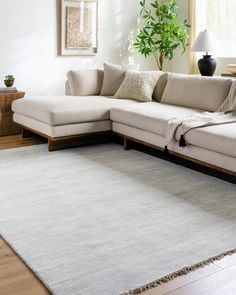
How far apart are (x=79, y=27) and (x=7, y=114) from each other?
1.74m

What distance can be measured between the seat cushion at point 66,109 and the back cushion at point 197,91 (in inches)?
18.4

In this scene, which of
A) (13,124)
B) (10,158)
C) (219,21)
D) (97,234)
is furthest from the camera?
(219,21)

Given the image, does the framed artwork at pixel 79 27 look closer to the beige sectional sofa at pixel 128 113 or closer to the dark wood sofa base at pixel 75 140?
the beige sectional sofa at pixel 128 113

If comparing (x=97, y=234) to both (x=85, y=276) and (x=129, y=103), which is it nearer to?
(x=85, y=276)

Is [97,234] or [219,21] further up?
[219,21]

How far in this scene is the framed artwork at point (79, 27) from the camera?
5.78 m

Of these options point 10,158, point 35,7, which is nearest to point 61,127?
point 10,158

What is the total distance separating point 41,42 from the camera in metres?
5.68

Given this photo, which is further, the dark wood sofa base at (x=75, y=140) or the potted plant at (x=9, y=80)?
the potted plant at (x=9, y=80)

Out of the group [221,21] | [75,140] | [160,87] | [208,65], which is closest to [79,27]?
[160,87]

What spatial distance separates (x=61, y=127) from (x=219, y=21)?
10.5 ft

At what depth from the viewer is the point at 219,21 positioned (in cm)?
611

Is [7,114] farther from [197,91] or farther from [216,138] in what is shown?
[216,138]

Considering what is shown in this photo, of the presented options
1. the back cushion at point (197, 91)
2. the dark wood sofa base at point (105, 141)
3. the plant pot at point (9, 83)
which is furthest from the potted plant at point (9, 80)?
the back cushion at point (197, 91)
